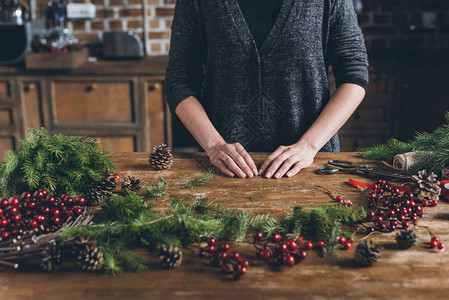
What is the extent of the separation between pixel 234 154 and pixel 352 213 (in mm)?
398

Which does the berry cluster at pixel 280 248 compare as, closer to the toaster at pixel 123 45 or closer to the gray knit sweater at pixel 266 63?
the gray knit sweater at pixel 266 63

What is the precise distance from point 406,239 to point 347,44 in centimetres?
84

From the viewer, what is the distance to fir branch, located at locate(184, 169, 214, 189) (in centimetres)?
101

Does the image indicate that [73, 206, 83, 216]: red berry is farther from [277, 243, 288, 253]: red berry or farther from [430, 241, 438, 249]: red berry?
[430, 241, 438, 249]: red berry

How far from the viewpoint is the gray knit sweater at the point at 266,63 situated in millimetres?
1382

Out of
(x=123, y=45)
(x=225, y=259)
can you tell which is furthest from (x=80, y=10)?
(x=225, y=259)

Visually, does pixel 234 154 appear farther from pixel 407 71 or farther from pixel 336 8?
pixel 407 71

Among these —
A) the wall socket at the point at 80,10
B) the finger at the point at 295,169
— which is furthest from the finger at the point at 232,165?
the wall socket at the point at 80,10

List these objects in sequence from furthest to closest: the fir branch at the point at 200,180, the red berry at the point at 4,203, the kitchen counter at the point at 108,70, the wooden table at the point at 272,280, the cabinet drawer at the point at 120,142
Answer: the cabinet drawer at the point at 120,142 → the kitchen counter at the point at 108,70 → the fir branch at the point at 200,180 → the red berry at the point at 4,203 → the wooden table at the point at 272,280

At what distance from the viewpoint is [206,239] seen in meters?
0.77

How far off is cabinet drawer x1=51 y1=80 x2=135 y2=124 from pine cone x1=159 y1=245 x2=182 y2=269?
216 centimetres

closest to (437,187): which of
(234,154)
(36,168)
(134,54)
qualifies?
(234,154)

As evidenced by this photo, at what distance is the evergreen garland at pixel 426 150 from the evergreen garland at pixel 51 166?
0.73m

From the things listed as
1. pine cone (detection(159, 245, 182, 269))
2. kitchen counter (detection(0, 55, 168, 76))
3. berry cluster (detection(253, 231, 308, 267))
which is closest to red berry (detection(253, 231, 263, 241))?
berry cluster (detection(253, 231, 308, 267))
